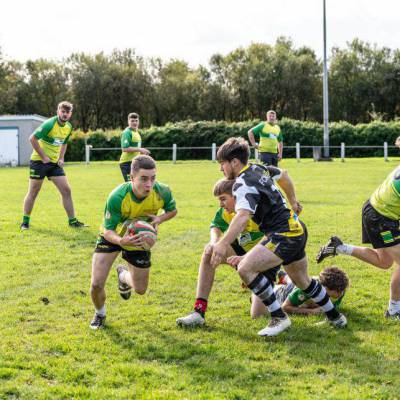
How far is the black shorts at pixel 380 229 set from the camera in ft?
18.9

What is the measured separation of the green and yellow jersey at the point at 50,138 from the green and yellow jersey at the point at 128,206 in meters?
6.15

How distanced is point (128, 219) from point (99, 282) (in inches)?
24.8

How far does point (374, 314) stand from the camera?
6047mm

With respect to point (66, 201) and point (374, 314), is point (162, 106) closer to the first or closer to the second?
point (66, 201)

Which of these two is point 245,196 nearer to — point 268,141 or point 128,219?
point 128,219

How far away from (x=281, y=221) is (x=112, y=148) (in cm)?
3979

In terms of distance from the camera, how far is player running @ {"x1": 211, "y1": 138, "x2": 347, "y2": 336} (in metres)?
5.03

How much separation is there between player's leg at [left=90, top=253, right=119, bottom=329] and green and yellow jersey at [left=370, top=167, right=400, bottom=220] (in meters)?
2.57

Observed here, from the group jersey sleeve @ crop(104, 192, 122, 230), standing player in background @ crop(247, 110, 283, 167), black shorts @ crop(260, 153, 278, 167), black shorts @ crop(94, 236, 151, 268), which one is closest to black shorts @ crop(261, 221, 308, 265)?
black shorts @ crop(94, 236, 151, 268)

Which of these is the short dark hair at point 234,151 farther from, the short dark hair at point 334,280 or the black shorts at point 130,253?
the short dark hair at point 334,280

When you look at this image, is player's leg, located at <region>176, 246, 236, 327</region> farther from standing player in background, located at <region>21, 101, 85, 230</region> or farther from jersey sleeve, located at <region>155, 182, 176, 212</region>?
standing player in background, located at <region>21, 101, 85, 230</region>

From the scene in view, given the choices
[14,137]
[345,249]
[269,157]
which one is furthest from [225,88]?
[345,249]

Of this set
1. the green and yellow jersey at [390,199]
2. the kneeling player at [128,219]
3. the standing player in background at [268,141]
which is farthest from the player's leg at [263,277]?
the standing player in background at [268,141]

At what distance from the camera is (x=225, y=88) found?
75812 millimetres
